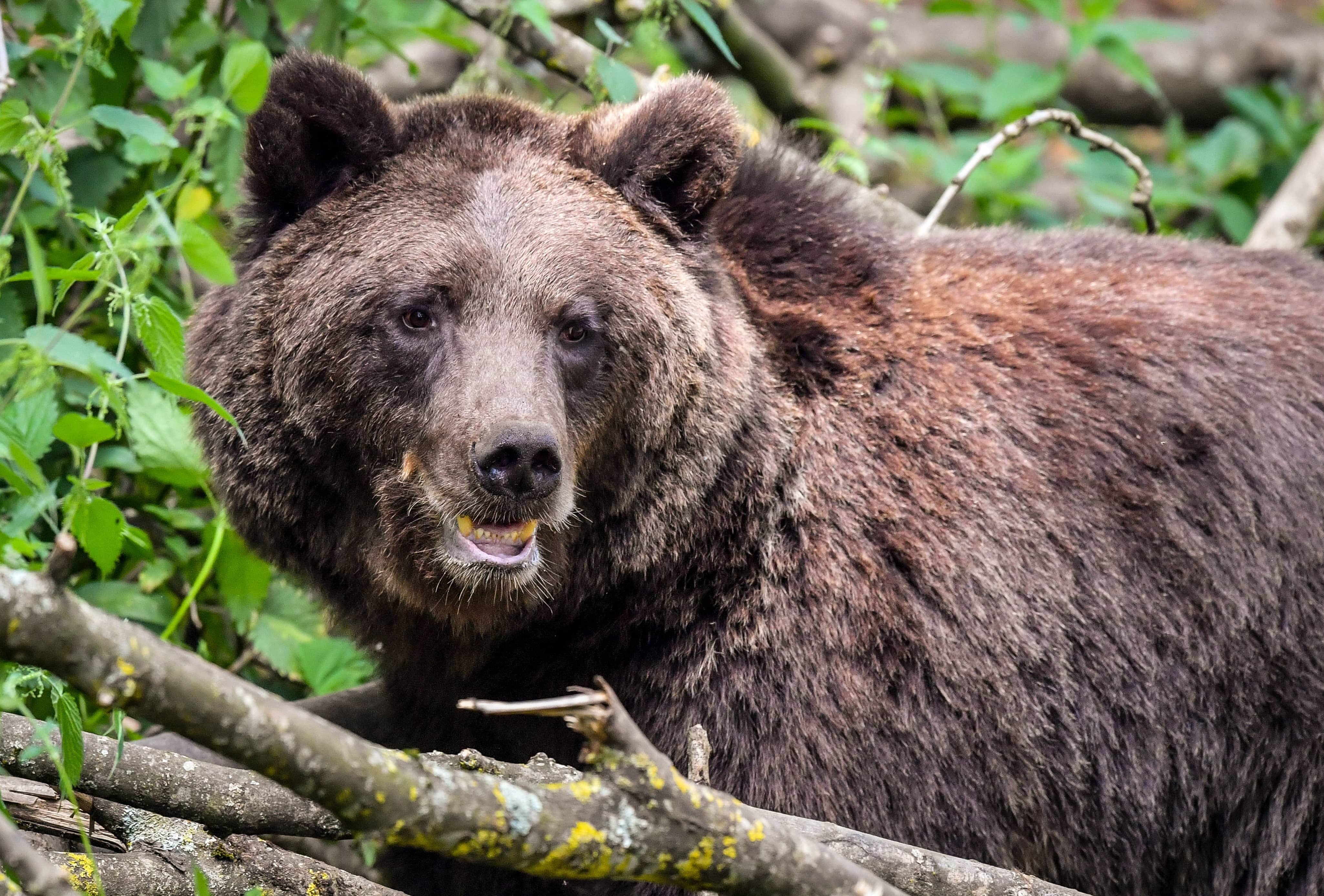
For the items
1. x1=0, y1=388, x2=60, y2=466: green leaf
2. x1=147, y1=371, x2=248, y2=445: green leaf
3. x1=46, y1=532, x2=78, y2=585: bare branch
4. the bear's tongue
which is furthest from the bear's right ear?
x1=46, y1=532, x2=78, y2=585: bare branch

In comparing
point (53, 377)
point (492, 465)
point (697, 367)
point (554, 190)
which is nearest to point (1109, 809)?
point (697, 367)

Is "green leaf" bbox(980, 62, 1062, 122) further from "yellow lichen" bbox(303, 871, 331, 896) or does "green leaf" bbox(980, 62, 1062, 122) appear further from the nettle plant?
"yellow lichen" bbox(303, 871, 331, 896)

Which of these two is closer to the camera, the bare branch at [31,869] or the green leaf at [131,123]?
the bare branch at [31,869]

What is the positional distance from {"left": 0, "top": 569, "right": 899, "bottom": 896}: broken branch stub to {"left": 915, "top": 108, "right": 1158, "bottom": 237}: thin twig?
13.3 feet

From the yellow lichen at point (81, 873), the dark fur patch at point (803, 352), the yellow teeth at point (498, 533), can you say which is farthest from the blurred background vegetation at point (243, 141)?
the dark fur patch at point (803, 352)

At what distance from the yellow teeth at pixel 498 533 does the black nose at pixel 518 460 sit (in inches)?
9.5

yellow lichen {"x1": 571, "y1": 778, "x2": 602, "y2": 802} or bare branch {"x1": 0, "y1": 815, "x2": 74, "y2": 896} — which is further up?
yellow lichen {"x1": 571, "y1": 778, "x2": 602, "y2": 802}

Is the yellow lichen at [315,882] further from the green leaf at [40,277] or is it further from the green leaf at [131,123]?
the green leaf at [131,123]

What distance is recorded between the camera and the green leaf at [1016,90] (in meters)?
9.73

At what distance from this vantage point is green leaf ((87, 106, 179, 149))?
16.5 ft

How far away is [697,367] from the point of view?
477 centimetres

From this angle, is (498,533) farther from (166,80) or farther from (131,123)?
(166,80)

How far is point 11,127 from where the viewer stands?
461 cm

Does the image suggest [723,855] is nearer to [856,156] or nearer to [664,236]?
[664,236]
